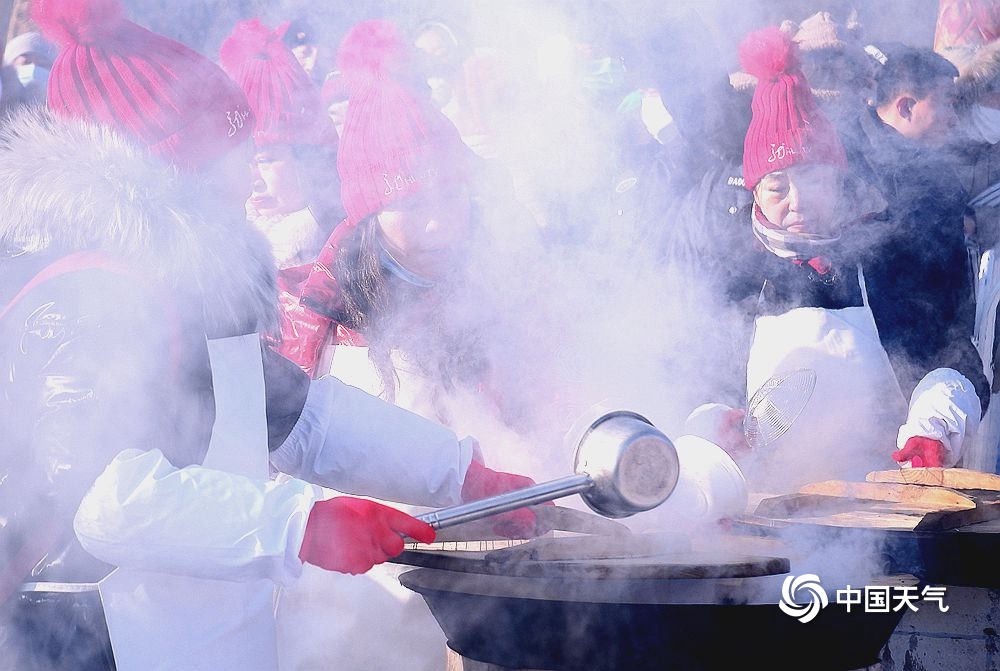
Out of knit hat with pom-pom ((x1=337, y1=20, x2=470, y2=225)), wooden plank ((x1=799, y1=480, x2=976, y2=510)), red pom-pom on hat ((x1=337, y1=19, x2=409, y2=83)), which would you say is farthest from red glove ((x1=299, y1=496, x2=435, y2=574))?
red pom-pom on hat ((x1=337, y1=19, x2=409, y2=83))

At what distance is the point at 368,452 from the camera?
2090mm

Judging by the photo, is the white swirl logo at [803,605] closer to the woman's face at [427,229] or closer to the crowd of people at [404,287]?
the crowd of people at [404,287]

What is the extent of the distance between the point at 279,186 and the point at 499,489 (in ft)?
5.96

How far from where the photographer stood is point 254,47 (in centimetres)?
331

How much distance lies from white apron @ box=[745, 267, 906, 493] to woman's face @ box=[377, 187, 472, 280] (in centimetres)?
134

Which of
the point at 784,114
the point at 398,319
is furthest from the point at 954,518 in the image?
the point at 784,114

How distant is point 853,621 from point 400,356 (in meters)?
1.48

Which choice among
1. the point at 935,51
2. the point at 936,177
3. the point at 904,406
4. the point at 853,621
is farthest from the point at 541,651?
the point at 935,51

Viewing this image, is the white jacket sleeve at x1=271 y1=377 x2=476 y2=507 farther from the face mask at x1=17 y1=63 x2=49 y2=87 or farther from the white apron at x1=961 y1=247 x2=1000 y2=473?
the face mask at x1=17 y1=63 x2=49 y2=87

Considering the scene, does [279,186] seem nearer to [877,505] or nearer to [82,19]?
[82,19]

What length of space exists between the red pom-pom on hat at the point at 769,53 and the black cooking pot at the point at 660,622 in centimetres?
206

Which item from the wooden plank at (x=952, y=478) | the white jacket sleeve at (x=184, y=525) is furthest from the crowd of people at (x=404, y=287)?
the wooden plank at (x=952, y=478)

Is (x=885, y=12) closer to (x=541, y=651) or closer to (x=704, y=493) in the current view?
(x=704, y=493)

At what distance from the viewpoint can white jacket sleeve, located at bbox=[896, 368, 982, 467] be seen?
298cm
